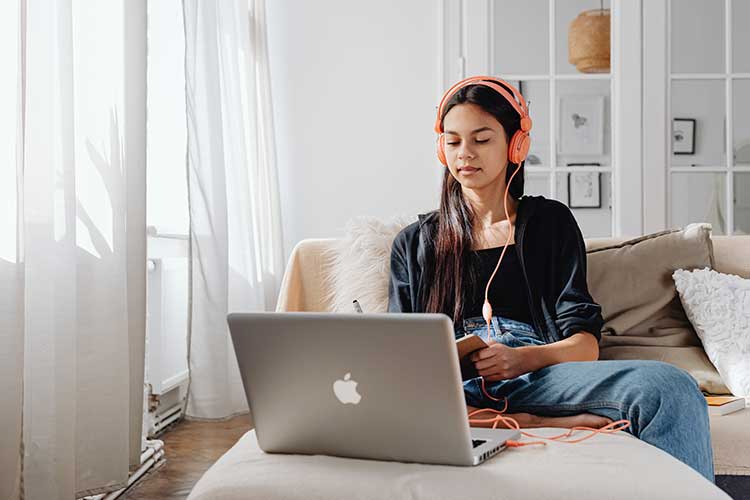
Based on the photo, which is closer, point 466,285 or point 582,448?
point 582,448

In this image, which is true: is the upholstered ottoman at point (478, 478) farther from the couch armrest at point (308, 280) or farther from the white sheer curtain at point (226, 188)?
the white sheer curtain at point (226, 188)

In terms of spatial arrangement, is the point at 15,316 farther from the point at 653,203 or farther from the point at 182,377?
the point at 653,203

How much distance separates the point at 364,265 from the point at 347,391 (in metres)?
0.94

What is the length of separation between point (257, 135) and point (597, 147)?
1.46m

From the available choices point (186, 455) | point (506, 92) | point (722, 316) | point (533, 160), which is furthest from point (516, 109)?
point (533, 160)

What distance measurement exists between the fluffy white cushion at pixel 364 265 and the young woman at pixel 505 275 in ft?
0.36

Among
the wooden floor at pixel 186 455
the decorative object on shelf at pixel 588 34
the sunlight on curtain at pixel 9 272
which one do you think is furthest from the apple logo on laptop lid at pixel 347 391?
the decorative object on shelf at pixel 588 34

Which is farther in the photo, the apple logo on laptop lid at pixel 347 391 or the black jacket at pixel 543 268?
the black jacket at pixel 543 268

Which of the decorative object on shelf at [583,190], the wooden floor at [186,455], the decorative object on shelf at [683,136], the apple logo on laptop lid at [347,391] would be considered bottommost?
the wooden floor at [186,455]

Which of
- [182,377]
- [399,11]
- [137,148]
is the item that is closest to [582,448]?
[137,148]

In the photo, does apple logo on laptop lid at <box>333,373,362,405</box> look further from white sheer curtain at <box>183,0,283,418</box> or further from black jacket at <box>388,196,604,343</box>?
white sheer curtain at <box>183,0,283,418</box>

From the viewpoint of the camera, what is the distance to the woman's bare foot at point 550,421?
1.43m

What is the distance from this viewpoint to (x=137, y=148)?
2.19 m

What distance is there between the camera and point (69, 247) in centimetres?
181
